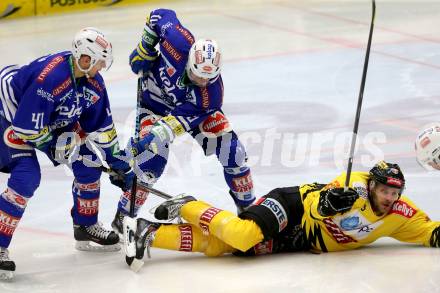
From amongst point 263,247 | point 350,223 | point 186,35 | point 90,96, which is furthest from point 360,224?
Result: point 186,35

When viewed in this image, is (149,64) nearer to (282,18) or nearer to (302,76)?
(302,76)

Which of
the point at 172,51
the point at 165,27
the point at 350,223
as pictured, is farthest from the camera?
the point at 165,27

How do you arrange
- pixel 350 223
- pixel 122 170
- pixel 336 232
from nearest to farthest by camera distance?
pixel 350 223 → pixel 336 232 → pixel 122 170

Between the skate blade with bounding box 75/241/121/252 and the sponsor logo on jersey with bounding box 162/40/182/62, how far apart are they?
1198 mm

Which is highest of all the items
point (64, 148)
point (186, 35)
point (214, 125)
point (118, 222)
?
point (186, 35)

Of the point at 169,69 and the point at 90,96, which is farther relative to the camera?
the point at 169,69

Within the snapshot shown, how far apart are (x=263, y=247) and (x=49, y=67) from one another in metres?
1.49

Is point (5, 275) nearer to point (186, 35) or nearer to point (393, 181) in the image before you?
point (186, 35)

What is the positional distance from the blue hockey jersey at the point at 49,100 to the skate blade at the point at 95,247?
0.62 metres

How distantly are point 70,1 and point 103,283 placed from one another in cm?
755

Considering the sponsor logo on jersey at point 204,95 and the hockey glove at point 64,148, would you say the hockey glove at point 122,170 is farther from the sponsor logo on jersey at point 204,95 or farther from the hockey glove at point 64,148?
the sponsor logo on jersey at point 204,95

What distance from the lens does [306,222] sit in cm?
498

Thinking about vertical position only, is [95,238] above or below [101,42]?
below

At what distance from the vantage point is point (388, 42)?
10211 mm
